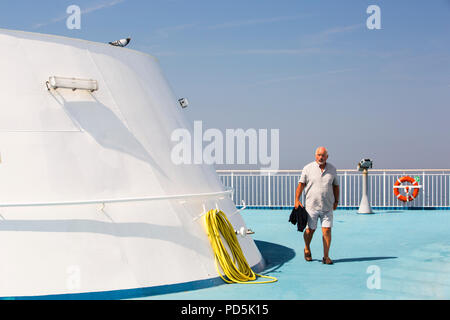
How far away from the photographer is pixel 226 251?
6.11m

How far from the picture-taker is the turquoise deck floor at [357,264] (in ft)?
18.7

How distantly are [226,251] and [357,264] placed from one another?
2433mm

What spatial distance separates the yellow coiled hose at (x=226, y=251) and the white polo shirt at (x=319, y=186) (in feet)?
4.89

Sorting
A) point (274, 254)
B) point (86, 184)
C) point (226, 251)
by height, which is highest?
point (86, 184)

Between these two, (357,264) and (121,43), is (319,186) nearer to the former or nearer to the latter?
(357,264)

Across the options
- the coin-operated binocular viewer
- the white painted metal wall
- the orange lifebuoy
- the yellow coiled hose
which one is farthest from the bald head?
the orange lifebuoy

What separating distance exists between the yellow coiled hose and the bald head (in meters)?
1.74

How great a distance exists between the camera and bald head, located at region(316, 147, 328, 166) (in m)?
7.31

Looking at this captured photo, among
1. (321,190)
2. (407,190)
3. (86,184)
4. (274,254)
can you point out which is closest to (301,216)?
(321,190)

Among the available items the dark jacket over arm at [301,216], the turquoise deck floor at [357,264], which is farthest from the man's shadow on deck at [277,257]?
the dark jacket over arm at [301,216]

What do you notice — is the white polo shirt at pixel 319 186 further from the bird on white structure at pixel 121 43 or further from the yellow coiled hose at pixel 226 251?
the bird on white structure at pixel 121 43

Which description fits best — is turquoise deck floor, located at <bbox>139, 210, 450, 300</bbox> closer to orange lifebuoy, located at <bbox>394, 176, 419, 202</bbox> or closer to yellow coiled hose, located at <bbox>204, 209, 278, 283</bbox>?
yellow coiled hose, located at <bbox>204, 209, 278, 283</bbox>

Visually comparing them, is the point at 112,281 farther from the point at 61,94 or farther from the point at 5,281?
the point at 61,94
